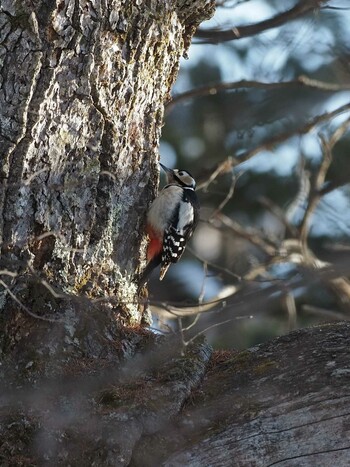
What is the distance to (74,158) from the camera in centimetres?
377

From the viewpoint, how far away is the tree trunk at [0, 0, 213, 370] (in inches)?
138

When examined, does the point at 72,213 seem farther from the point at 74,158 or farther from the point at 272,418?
the point at 272,418

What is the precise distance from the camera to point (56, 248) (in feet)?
11.9

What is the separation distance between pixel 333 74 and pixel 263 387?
463 cm

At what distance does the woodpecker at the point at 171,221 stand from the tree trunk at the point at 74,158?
17.8 inches

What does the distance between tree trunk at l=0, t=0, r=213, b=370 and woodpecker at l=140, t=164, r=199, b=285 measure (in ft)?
1.48

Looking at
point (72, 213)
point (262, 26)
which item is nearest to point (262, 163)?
point (262, 26)

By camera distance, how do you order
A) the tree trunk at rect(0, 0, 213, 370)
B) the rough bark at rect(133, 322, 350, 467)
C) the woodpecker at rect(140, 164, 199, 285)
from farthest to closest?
1. the woodpecker at rect(140, 164, 199, 285)
2. the tree trunk at rect(0, 0, 213, 370)
3. the rough bark at rect(133, 322, 350, 467)

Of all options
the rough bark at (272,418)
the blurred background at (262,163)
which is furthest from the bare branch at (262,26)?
the rough bark at (272,418)

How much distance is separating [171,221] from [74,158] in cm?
170

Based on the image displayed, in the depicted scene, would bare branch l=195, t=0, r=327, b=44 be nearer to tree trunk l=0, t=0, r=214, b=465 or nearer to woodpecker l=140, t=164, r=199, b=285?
woodpecker l=140, t=164, r=199, b=285

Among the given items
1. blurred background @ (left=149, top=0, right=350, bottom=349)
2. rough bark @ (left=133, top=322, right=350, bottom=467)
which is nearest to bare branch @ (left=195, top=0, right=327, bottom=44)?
blurred background @ (left=149, top=0, right=350, bottom=349)

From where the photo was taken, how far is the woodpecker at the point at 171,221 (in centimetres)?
477

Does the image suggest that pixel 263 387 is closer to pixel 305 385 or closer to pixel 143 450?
pixel 305 385
